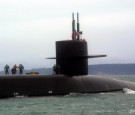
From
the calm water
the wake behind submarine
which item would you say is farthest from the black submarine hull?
the calm water

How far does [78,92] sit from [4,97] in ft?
19.2

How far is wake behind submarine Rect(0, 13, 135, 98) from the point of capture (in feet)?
106

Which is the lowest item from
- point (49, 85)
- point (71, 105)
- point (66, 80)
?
point (71, 105)

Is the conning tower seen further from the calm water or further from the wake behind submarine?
the calm water

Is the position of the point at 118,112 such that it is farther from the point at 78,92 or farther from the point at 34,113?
the point at 78,92

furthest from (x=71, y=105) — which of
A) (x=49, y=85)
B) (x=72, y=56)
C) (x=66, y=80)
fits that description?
(x=72, y=56)

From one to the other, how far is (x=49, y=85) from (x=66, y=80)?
1.70 metres

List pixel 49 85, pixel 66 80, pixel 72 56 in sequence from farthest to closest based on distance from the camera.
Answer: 1. pixel 72 56
2. pixel 66 80
3. pixel 49 85

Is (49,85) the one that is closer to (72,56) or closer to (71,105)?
(72,56)

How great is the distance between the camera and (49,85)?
33.5 metres

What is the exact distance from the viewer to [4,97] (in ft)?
104

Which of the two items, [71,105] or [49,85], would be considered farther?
[49,85]

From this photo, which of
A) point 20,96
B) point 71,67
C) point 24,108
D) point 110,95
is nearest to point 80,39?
point 71,67

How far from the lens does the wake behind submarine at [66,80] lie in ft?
106
